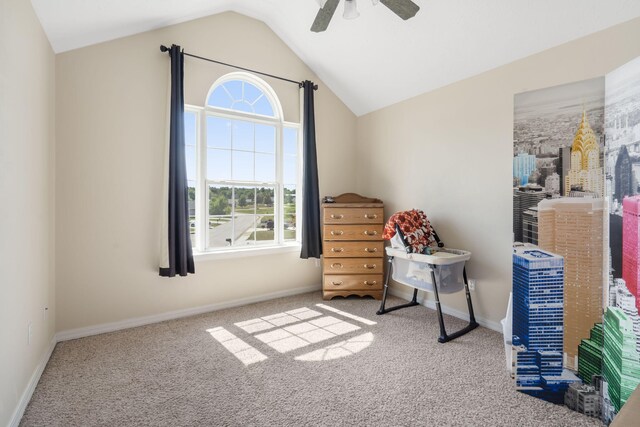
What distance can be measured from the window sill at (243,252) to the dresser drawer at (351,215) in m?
0.58

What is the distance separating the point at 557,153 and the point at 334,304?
8.52ft

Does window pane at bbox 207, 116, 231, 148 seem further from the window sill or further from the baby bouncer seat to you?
the baby bouncer seat

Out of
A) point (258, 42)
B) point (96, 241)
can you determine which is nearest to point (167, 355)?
point (96, 241)

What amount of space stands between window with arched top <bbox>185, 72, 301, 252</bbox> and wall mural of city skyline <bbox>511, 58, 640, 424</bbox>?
270 centimetres

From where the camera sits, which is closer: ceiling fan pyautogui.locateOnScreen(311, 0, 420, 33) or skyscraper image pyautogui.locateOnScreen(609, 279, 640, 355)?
skyscraper image pyautogui.locateOnScreen(609, 279, 640, 355)

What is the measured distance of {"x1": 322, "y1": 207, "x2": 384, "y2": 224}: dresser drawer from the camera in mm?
3941

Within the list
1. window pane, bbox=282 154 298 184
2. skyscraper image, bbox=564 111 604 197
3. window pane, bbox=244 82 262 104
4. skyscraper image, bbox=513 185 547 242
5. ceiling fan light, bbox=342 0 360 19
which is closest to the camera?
ceiling fan light, bbox=342 0 360 19

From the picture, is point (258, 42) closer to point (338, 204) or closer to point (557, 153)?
point (338, 204)

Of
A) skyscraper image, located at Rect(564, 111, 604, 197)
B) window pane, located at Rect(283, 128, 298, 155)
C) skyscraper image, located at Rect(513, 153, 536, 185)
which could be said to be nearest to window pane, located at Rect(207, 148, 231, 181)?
window pane, located at Rect(283, 128, 298, 155)

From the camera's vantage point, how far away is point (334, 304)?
12.5ft

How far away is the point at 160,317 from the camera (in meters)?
3.29

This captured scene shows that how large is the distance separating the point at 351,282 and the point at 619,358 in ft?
8.30

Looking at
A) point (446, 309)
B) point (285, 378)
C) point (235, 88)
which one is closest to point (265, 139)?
point (235, 88)

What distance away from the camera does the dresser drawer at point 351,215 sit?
394cm
